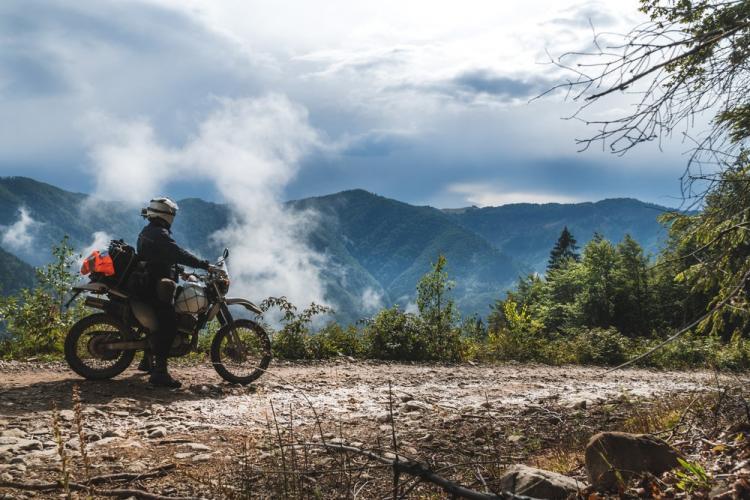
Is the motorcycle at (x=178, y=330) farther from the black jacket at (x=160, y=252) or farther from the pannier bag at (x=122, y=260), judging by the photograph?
the black jacket at (x=160, y=252)

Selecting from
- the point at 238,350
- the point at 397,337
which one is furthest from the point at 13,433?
the point at 397,337

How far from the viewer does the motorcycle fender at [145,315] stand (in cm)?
762

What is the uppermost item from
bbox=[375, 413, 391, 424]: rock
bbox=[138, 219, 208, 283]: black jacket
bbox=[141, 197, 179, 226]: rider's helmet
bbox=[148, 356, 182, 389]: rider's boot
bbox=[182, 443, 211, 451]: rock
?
bbox=[141, 197, 179, 226]: rider's helmet

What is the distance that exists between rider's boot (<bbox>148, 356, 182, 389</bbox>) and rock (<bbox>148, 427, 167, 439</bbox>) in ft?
6.58

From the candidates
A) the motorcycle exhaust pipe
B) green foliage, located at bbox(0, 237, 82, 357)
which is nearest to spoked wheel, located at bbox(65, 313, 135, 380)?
the motorcycle exhaust pipe

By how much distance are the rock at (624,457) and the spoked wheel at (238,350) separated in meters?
5.65

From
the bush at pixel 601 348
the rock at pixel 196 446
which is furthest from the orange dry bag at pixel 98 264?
the bush at pixel 601 348

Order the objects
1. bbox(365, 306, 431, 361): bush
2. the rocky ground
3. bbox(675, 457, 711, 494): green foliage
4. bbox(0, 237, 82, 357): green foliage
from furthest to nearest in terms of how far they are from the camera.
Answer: bbox(365, 306, 431, 361): bush < bbox(0, 237, 82, 357): green foliage < the rocky ground < bbox(675, 457, 711, 494): green foliage

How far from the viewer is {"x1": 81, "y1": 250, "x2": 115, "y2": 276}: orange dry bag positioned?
24.5ft

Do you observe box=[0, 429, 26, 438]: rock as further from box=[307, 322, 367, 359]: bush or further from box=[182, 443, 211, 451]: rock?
box=[307, 322, 367, 359]: bush

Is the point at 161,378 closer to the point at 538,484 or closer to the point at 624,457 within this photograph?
the point at 538,484

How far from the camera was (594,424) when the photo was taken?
6242mm

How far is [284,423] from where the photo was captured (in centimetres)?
610

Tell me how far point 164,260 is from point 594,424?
5834 millimetres
